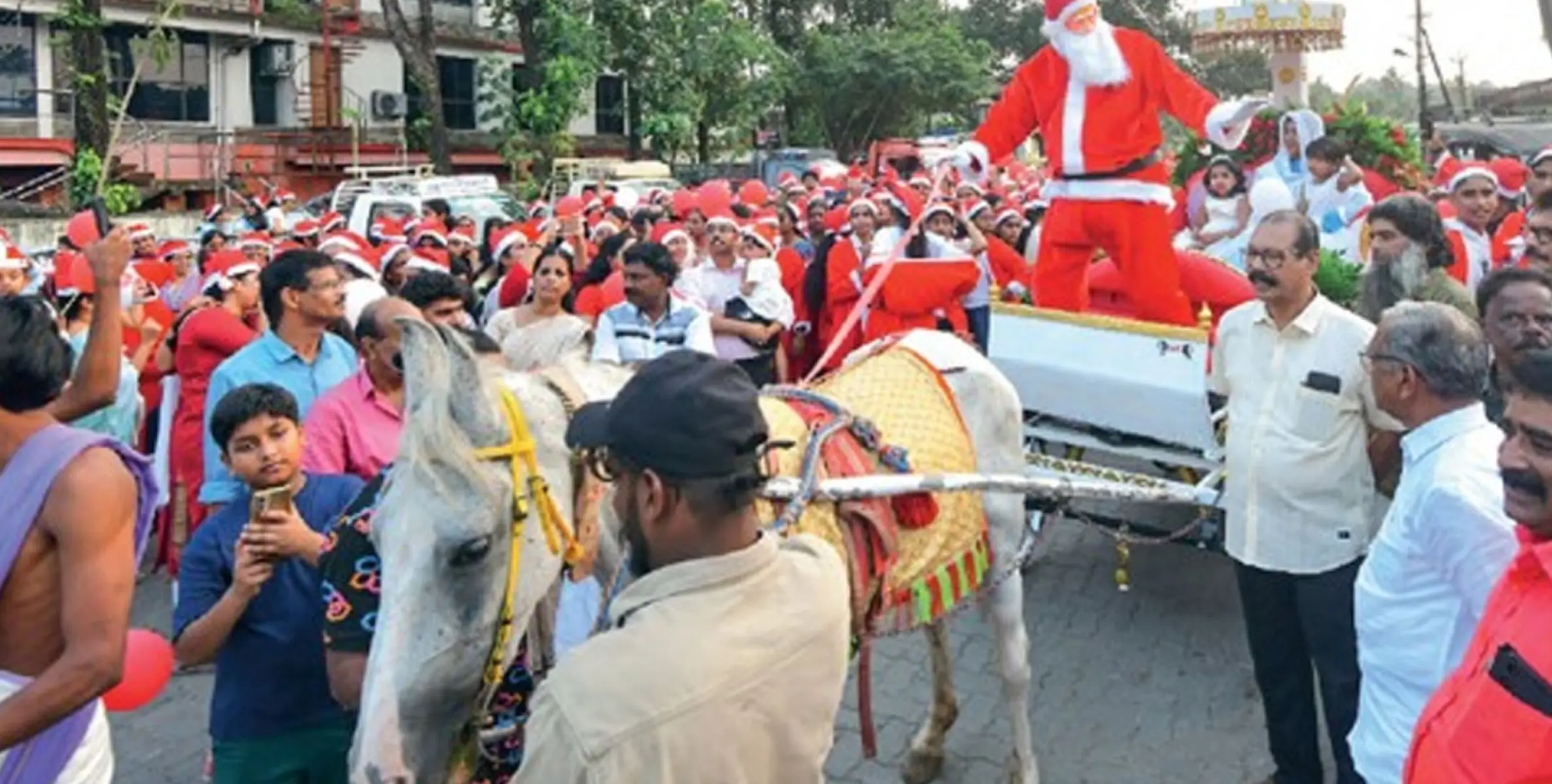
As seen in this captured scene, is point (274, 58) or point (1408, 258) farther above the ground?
point (274, 58)

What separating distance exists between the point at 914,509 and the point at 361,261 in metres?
4.52

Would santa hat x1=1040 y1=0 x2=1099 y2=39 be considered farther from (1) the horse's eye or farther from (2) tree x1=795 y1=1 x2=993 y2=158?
(2) tree x1=795 y1=1 x2=993 y2=158

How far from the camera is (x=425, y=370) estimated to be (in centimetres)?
270

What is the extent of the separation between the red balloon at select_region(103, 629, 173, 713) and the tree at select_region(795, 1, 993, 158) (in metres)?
35.1

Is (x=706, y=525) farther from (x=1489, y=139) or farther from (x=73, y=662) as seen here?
(x=1489, y=139)

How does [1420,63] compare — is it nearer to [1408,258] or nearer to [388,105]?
[388,105]

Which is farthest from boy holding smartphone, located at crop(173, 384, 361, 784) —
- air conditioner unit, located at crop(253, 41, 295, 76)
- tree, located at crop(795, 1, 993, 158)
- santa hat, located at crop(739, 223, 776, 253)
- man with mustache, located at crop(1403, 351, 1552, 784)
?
tree, located at crop(795, 1, 993, 158)

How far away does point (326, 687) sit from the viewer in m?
3.42

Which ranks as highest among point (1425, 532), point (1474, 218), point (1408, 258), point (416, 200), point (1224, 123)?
point (1224, 123)

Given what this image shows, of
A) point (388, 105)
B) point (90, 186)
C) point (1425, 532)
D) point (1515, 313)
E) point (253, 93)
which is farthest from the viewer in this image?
point (388, 105)

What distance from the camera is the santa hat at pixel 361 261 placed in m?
7.05

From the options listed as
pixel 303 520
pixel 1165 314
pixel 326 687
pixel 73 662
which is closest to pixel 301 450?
pixel 303 520

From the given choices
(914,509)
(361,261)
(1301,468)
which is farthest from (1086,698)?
(361,261)

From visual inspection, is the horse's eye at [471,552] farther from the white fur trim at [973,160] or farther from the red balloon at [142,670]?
the white fur trim at [973,160]
